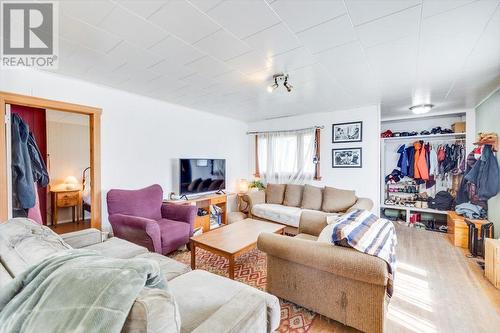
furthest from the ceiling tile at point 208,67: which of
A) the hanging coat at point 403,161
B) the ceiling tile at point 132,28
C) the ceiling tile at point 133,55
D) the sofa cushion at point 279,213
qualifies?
the hanging coat at point 403,161

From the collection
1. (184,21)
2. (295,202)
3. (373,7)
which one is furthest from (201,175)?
(373,7)

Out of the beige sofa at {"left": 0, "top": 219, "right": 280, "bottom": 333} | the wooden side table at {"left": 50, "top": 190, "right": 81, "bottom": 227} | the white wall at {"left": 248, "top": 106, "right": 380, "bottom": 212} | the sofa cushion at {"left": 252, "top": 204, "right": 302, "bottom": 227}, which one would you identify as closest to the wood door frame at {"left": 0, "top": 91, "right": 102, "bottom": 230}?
the beige sofa at {"left": 0, "top": 219, "right": 280, "bottom": 333}

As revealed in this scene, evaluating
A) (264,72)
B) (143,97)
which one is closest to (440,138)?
(264,72)

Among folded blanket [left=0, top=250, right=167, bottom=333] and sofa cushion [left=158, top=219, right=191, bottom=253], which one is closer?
folded blanket [left=0, top=250, right=167, bottom=333]

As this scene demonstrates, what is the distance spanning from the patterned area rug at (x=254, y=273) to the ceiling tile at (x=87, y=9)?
8.22 ft

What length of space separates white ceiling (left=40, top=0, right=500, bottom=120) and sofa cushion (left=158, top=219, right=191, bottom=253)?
1.82 meters

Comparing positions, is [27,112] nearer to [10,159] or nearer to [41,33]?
[10,159]

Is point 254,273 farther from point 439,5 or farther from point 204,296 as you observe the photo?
point 439,5

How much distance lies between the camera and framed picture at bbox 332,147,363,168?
13.0 feet

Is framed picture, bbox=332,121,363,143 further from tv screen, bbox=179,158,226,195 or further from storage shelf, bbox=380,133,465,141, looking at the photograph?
tv screen, bbox=179,158,226,195

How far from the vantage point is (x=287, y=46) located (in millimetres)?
1911

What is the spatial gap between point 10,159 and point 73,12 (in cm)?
182

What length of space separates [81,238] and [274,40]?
245 cm

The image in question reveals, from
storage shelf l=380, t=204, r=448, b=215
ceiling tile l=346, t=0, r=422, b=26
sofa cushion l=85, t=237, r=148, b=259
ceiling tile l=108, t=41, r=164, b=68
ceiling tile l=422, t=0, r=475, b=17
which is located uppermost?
ceiling tile l=108, t=41, r=164, b=68
